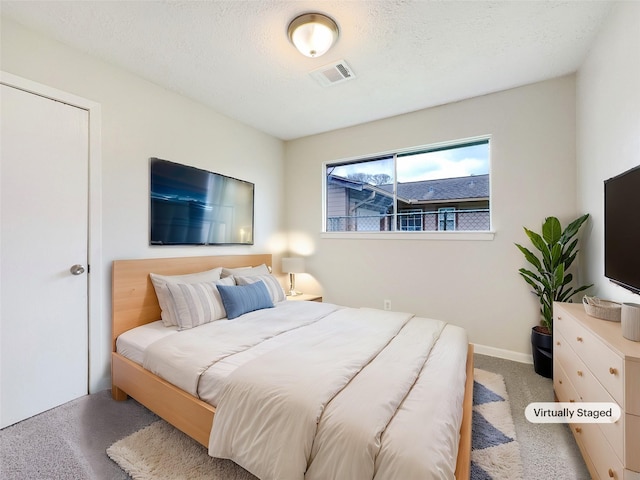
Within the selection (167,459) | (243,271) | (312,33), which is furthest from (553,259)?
(167,459)


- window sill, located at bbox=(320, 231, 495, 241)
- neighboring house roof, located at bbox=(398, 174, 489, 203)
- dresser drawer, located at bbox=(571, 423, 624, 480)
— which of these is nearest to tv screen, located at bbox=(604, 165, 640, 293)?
dresser drawer, located at bbox=(571, 423, 624, 480)

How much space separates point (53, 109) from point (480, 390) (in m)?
3.74

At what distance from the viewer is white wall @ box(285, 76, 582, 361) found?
259 cm

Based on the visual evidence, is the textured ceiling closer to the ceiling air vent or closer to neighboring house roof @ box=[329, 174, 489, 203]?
the ceiling air vent

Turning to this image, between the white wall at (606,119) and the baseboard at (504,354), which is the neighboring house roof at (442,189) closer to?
the white wall at (606,119)

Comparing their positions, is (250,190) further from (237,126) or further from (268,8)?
(268,8)

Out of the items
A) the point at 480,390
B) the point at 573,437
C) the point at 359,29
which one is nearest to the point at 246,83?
the point at 359,29

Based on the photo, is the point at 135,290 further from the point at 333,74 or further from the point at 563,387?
the point at 563,387

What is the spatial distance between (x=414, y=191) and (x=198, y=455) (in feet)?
10.2

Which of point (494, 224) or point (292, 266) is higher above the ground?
point (494, 224)

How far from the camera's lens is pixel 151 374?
1.80 m

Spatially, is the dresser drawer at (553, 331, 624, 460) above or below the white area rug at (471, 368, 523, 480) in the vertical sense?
above

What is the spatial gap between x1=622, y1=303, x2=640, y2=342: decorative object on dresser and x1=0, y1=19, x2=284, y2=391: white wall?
3123 millimetres

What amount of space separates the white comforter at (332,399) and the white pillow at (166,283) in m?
0.42
